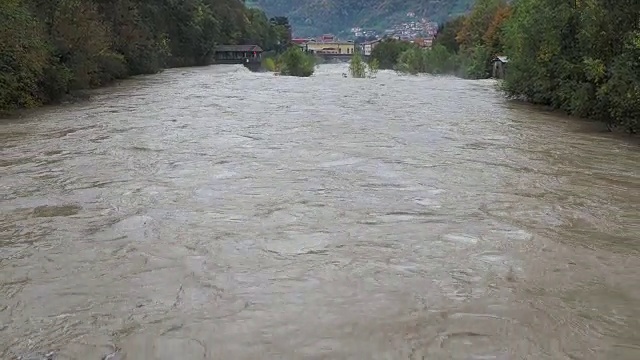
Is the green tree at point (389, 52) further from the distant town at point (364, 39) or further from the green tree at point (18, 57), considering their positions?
the green tree at point (18, 57)

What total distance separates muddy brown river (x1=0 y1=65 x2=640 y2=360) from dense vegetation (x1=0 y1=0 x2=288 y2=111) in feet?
20.4

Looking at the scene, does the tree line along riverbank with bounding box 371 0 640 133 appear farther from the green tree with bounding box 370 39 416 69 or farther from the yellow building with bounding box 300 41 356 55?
the yellow building with bounding box 300 41 356 55

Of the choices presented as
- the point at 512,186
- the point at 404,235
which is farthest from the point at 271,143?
the point at 404,235

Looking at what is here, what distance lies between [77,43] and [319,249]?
1962cm

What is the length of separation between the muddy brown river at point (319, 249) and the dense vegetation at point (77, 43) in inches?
245

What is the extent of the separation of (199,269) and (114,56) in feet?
87.6

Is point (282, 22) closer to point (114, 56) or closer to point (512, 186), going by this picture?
point (114, 56)

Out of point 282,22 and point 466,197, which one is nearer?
point 466,197

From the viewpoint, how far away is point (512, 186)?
810cm

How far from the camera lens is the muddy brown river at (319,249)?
3.99m

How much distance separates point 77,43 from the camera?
22.4 meters

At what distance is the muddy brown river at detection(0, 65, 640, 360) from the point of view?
13.1ft

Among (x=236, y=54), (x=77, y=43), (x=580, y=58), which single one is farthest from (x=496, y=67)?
(x=236, y=54)

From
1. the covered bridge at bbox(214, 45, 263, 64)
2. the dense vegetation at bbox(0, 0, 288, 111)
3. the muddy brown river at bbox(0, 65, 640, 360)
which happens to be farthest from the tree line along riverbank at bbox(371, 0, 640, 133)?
the covered bridge at bbox(214, 45, 263, 64)
